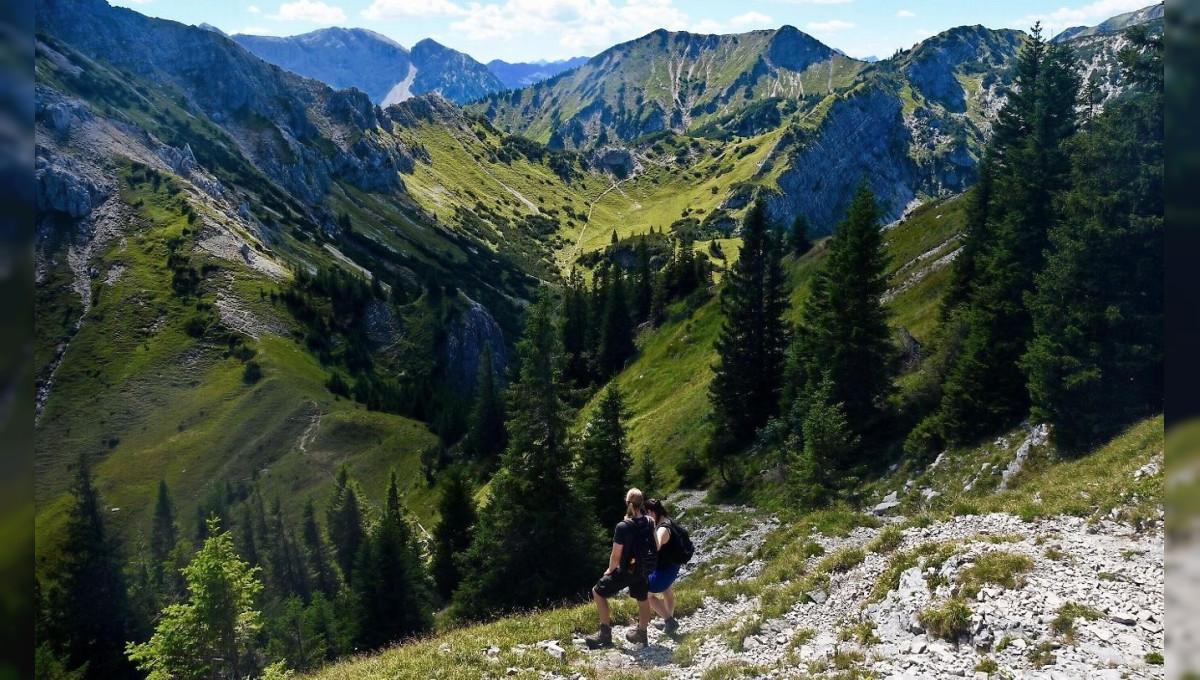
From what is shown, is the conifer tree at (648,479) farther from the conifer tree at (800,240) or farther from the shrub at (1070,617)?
the conifer tree at (800,240)

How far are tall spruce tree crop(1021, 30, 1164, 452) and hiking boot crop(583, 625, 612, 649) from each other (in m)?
20.0

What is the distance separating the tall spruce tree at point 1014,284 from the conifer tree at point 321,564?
63819 mm

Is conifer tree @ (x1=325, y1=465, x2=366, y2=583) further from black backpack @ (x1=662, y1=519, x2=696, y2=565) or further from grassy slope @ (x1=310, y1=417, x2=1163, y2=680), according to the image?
black backpack @ (x1=662, y1=519, x2=696, y2=565)

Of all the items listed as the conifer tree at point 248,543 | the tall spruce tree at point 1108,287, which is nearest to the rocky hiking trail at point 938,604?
the tall spruce tree at point 1108,287

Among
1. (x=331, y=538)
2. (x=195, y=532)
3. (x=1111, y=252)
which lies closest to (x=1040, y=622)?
(x=1111, y=252)

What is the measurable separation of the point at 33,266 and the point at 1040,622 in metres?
15.7

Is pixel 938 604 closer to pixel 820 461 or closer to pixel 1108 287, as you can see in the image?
pixel 1108 287

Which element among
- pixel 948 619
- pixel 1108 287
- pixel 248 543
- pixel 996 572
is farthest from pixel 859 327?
pixel 248 543

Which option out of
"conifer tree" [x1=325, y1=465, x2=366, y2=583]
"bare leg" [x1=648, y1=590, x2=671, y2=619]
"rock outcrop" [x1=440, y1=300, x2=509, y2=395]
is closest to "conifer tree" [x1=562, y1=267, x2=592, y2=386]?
"conifer tree" [x1=325, y1=465, x2=366, y2=583]

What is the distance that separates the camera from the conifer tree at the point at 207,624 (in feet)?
78.9

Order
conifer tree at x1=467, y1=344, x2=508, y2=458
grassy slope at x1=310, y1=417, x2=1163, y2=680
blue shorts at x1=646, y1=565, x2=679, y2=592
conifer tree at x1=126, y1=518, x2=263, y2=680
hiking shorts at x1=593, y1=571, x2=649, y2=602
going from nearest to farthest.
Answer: grassy slope at x1=310, y1=417, x2=1163, y2=680
hiking shorts at x1=593, y1=571, x2=649, y2=602
blue shorts at x1=646, y1=565, x2=679, y2=592
conifer tree at x1=126, y1=518, x2=263, y2=680
conifer tree at x1=467, y1=344, x2=508, y2=458

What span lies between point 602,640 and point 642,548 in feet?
8.91

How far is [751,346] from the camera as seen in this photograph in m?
53.3

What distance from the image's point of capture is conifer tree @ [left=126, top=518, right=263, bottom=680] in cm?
2406
